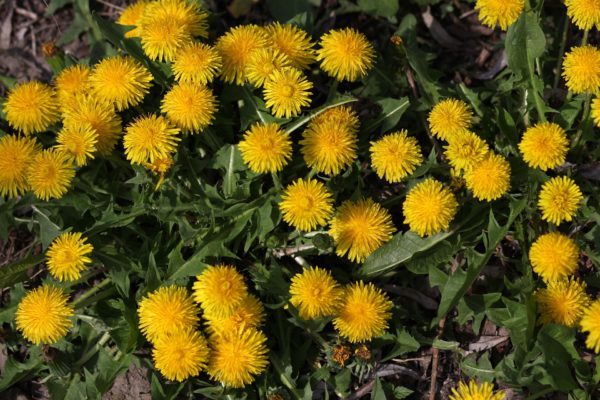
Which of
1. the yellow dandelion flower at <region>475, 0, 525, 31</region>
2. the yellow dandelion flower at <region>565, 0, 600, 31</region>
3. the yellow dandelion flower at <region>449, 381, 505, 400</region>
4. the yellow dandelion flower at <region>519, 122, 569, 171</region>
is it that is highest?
the yellow dandelion flower at <region>565, 0, 600, 31</region>

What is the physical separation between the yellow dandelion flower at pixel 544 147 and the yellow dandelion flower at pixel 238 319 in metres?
1.75

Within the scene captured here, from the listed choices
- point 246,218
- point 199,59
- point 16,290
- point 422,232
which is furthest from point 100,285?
point 422,232

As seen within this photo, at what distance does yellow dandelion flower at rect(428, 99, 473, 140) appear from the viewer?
367 cm

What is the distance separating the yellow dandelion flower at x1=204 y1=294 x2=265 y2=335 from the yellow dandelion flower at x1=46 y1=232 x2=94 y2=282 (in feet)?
2.51

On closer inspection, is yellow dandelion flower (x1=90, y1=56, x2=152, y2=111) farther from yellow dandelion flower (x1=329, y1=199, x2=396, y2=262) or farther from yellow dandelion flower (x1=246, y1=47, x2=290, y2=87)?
yellow dandelion flower (x1=329, y1=199, x2=396, y2=262)

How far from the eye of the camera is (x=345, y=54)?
3773mm

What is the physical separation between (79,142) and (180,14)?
1008mm

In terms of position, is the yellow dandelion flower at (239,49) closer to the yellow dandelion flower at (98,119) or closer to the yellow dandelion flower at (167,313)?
the yellow dandelion flower at (98,119)

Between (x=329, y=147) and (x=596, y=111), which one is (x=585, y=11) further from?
(x=329, y=147)

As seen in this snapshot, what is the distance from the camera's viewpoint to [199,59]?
3.67 m

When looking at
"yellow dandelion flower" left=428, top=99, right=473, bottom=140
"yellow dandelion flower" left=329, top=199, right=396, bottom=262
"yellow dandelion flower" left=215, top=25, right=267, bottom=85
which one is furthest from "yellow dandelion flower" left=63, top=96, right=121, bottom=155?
"yellow dandelion flower" left=428, top=99, right=473, bottom=140

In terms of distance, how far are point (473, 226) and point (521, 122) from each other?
79 cm

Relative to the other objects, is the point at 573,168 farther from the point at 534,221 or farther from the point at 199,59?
the point at 199,59

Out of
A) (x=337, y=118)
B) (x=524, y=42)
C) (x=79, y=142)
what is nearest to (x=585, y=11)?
(x=524, y=42)
